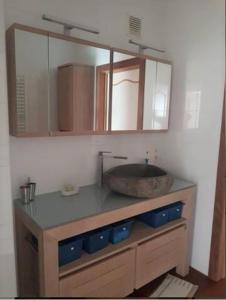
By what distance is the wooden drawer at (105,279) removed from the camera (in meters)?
1.42

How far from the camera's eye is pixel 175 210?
202cm

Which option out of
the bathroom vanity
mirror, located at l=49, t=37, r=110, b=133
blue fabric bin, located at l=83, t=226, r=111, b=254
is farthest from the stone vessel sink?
mirror, located at l=49, t=37, r=110, b=133

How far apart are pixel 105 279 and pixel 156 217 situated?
593 mm

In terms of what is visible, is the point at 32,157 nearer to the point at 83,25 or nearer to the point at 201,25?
the point at 83,25

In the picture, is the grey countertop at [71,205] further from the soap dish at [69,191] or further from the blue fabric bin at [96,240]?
the blue fabric bin at [96,240]

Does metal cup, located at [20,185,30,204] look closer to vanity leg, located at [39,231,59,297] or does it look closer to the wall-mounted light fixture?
vanity leg, located at [39,231,59,297]

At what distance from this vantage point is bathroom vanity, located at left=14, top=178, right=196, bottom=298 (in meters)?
1.33

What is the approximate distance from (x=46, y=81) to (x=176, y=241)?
1607 millimetres

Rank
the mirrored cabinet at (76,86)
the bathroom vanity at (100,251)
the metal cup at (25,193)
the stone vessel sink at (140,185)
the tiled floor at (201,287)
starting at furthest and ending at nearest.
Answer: the tiled floor at (201,287) < the stone vessel sink at (140,185) < the metal cup at (25,193) < the mirrored cabinet at (76,86) < the bathroom vanity at (100,251)

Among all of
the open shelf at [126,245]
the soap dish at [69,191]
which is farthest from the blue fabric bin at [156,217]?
the soap dish at [69,191]

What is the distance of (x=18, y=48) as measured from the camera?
1.40 metres

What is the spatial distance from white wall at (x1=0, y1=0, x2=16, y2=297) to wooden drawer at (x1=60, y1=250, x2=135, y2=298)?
291 mm

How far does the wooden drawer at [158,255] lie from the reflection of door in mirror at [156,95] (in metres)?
0.94

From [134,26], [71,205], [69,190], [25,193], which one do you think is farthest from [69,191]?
[134,26]
